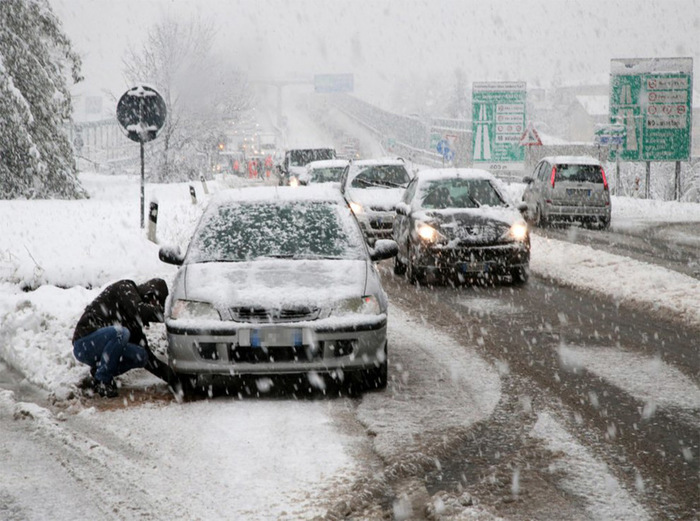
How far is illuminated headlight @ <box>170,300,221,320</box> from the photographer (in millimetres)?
6469

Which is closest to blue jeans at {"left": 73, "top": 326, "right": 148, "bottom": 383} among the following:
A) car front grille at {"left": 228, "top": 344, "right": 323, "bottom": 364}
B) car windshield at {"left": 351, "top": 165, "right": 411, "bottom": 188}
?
car front grille at {"left": 228, "top": 344, "right": 323, "bottom": 364}

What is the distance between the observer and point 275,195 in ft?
26.9

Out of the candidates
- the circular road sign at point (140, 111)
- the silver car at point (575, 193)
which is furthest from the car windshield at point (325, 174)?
the circular road sign at point (140, 111)

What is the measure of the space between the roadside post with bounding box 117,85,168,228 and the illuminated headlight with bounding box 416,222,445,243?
5881 millimetres

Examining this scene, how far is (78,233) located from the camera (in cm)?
1695

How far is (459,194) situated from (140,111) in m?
6.29

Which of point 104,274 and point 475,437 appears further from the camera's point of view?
point 104,274

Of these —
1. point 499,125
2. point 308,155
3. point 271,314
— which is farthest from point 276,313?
point 308,155

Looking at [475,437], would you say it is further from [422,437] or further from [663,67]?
[663,67]

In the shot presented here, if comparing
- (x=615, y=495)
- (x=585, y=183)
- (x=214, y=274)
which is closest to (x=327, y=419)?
(x=214, y=274)

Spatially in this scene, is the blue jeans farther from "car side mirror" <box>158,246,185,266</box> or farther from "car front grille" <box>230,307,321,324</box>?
"car side mirror" <box>158,246,185,266</box>

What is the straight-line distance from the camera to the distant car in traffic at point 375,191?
17641 millimetres

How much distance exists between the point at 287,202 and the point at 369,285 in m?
1.64

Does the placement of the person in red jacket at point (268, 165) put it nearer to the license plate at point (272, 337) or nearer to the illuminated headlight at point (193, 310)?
the illuminated headlight at point (193, 310)
